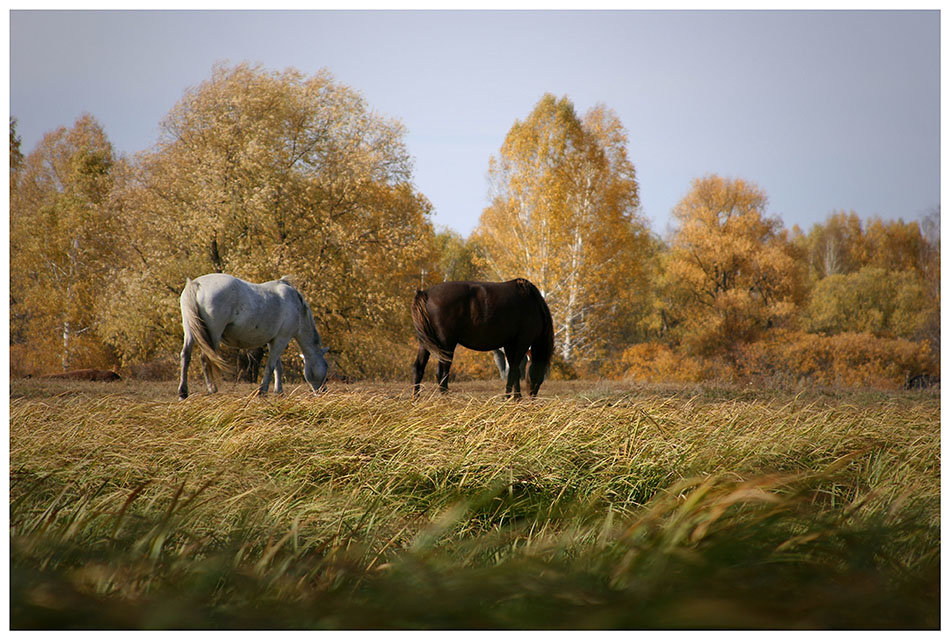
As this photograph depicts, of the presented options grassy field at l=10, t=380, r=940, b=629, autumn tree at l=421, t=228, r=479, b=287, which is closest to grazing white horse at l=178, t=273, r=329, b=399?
grassy field at l=10, t=380, r=940, b=629

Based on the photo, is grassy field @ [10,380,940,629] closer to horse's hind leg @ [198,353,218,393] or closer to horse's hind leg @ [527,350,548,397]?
horse's hind leg @ [198,353,218,393]

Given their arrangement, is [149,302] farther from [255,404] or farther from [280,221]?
[255,404]

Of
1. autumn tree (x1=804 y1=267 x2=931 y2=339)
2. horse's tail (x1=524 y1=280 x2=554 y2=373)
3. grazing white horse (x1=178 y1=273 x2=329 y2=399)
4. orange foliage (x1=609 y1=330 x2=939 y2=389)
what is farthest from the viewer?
autumn tree (x1=804 y1=267 x2=931 y2=339)

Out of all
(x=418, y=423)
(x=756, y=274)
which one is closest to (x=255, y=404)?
(x=418, y=423)

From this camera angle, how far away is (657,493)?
3.61 m

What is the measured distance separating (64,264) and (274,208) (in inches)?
212

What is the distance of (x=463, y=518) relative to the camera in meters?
3.25

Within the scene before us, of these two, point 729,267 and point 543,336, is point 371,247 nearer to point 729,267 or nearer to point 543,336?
point 543,336

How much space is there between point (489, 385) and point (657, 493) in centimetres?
636

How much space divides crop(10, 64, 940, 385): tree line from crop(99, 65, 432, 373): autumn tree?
0.10 ft

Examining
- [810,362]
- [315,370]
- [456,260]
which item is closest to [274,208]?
[315,370]

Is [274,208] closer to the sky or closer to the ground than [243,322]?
closer to the sky

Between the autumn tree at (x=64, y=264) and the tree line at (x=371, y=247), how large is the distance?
0.16ft

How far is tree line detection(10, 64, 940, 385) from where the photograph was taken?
34.5 ft
